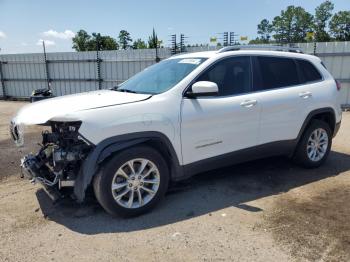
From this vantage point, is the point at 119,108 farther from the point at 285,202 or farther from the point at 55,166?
the point at 285,202

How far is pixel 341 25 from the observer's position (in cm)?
7062

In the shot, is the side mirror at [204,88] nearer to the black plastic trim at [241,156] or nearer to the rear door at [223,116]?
the rear door at [223,116]

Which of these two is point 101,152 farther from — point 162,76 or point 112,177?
point 162,76

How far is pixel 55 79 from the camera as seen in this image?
15.8 meters

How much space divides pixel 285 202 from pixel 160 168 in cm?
166

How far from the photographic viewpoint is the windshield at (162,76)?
13.9ft

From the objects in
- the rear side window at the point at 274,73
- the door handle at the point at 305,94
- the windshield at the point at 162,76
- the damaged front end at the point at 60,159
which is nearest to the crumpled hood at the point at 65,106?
the damaged front end at the point at 60,159

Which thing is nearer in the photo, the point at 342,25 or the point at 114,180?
the point at 114,180

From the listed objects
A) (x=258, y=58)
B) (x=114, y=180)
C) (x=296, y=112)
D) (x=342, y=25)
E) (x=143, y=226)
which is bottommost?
(x=143, y=226)

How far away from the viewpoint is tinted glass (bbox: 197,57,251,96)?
4.33 m

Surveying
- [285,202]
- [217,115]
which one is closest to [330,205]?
[285,202]

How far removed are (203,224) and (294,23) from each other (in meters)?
89.8

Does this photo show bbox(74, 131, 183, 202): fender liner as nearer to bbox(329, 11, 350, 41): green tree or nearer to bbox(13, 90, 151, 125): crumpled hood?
bbox(13, 90, 151, 125): crumpled hood

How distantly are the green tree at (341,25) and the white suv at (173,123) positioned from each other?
237ft
